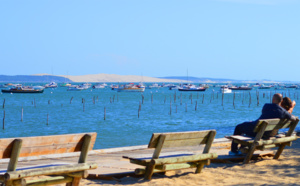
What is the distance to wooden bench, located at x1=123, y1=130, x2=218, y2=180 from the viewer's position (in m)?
7.62

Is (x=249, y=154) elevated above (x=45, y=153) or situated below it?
below

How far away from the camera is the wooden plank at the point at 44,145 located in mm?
5895

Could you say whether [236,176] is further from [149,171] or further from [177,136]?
[149,171]

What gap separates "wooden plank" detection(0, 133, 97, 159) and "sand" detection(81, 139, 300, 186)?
131 centimetres

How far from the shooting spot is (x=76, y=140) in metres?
6.69

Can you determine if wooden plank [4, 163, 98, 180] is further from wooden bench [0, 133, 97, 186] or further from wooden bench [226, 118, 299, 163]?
wooden bench [226, 118, 299, 163]

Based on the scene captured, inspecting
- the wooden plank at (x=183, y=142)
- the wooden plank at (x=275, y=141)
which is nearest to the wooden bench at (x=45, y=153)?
the wooden plank at (x=183, y=142)

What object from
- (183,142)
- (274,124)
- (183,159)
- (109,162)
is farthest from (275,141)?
(109,162)

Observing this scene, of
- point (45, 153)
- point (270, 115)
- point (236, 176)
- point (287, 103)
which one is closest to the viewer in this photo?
point (45, 153)

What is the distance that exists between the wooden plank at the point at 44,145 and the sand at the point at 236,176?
131 cm

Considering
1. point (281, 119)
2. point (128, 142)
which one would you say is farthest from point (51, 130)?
point (281, 119)

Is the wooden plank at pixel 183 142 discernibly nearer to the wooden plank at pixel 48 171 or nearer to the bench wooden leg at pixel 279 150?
the wooden plank at pixel 48 171

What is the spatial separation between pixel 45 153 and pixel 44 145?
16 cm

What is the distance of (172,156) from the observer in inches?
321
